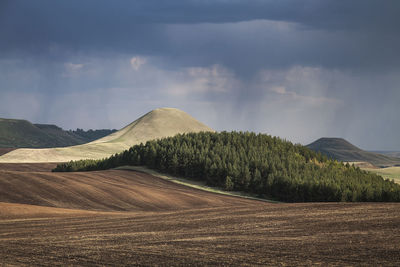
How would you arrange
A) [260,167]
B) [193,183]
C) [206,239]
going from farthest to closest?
[260,167], [193,183], [206,239]

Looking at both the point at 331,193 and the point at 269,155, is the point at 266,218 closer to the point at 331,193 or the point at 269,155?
the point at 331,193

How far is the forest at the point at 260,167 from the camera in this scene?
3004 inches

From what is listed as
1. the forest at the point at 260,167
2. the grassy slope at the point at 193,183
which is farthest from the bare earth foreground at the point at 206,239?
the forest at the point at 260,167

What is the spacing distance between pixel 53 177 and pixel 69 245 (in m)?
43.3

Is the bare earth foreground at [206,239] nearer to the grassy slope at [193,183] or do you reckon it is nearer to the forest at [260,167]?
the grassy slope at [193,183]

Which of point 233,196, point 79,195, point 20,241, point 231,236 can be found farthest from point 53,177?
point 231,236

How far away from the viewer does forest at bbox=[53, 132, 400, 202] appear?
76312 mm

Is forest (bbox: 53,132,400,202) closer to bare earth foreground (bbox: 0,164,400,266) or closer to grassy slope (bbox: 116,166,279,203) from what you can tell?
grassy slope (bbox: 116,166,279,203)

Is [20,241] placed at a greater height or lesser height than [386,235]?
lesser

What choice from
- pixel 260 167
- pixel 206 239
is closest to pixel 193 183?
pixel 260 167

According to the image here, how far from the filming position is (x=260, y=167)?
9312 centimetres

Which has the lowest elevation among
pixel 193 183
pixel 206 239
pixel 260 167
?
pixel 206 239

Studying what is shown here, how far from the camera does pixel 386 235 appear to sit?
23906 mm

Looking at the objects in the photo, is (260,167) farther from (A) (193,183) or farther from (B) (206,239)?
(B) (206,239)
